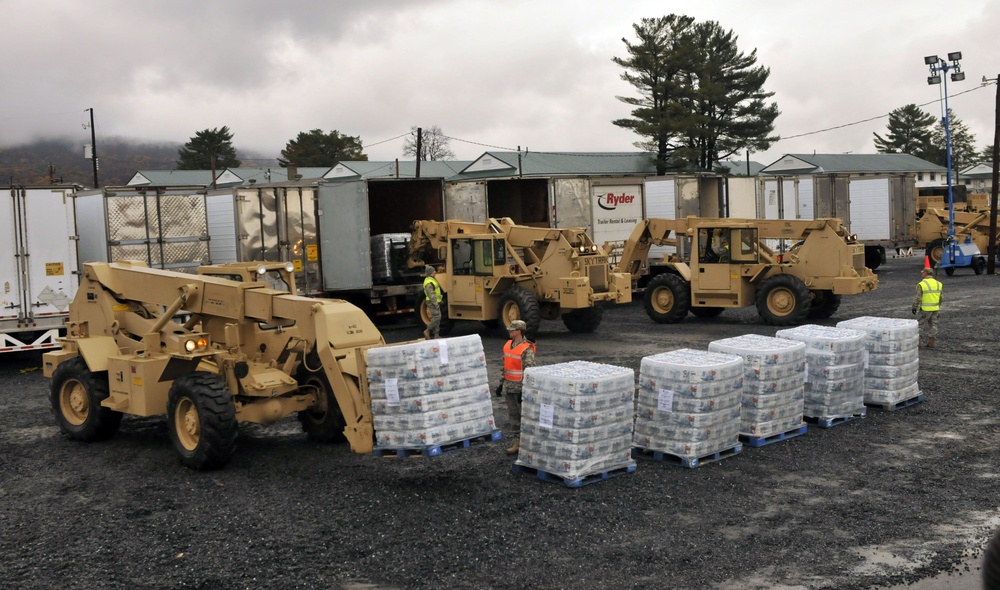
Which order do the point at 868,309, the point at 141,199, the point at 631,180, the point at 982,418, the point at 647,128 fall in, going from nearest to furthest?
the point at 982,418 < the point at 141,199 < the point at 868,309 < the point at 631,180 < the point at 647,128

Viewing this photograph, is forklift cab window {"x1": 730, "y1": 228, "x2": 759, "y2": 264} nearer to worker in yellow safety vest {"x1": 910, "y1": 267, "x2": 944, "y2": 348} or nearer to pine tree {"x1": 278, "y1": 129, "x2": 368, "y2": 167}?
worker in yellow safety vest {"x1": 910, "y1": 267, "x2": 944, "y2": 348}

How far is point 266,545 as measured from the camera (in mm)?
7785

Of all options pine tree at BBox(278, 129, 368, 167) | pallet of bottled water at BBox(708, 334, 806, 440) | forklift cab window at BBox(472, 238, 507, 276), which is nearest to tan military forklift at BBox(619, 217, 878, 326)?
forklift cab window at BBox(472, 238, 507, 276)

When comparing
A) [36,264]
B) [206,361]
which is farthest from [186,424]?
[36,264]

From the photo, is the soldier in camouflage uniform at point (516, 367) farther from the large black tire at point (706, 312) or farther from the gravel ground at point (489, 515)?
the large black tire at point (706, 312)

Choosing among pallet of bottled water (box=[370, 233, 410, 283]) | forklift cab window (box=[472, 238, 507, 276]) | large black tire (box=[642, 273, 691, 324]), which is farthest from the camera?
pallet of bottled water (box=[370, 233, 410, 283])

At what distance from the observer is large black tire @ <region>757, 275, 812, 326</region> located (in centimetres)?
2030

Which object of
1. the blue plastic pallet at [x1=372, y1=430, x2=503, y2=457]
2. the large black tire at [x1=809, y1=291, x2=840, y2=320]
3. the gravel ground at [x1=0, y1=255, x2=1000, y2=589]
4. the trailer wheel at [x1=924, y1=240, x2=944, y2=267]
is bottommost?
the gravel ground at [x1=0, y1=255, x2=1000, y2=589]

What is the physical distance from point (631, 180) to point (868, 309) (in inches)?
297

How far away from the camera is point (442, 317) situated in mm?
21062

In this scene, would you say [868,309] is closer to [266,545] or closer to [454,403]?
[454,403]

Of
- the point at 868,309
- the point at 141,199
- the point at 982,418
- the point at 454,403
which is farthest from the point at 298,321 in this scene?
the point at 868,309

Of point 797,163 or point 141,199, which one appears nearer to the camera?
point 141,199

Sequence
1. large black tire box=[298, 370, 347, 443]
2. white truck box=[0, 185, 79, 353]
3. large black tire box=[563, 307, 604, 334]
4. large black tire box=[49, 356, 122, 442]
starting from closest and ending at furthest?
large black tire box=[298, 370, 347, 443] < large black tire box=[49, 356, 122, 442] < white truck box=[0, 185, 79, 353] < large black tire box=[563, 307, 604, 334]
